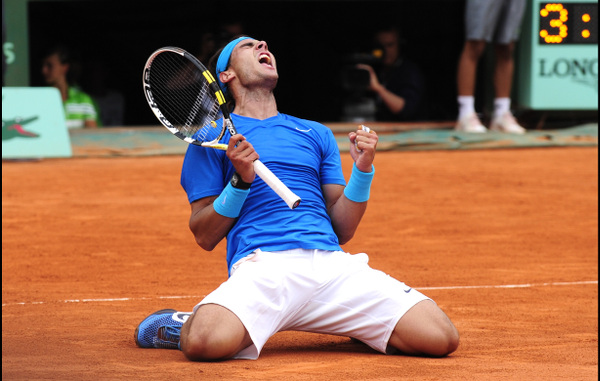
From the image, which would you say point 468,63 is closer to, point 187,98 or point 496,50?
point 496,50

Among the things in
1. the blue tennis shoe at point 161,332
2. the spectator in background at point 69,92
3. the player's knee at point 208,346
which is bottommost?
the spectator in background at point 69,92

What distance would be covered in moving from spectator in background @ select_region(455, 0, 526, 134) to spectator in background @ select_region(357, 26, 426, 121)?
72cm

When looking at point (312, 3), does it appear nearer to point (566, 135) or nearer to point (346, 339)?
point (566, 135)

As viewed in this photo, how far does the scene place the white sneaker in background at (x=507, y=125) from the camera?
36.1 ft

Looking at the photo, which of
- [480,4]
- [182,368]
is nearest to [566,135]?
[480,4]

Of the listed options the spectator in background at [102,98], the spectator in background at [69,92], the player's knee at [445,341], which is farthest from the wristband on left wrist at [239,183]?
the spectator in background at [102,98]

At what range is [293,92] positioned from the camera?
1521 centimetres

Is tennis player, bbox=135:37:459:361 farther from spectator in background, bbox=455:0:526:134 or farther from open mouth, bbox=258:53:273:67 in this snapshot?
spectator in background, bbox=455:0:526:134

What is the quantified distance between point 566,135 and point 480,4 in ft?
5.86

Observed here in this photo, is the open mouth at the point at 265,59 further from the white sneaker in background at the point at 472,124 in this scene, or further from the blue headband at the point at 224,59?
the white sneaker in background at the point at 472,124

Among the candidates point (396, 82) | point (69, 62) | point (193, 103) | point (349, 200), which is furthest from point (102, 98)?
point (349, 200)

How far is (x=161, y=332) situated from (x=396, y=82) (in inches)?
305

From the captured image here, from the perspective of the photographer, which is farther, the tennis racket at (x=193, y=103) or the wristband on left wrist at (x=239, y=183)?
the tennis racket at (x=193, y=103)

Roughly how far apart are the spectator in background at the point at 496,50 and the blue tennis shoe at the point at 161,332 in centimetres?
711
